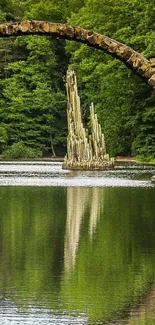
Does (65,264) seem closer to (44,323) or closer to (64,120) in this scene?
(44,323)

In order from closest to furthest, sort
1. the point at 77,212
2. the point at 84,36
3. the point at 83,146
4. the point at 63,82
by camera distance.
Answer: the point at 84,36 → the point at 77,212 → the point at 83,146 → the point at 63,82

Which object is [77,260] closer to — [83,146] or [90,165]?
[83,146]

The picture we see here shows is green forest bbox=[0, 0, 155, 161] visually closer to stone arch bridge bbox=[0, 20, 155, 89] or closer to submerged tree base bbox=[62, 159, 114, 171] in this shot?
submerged tree base bbox=[62, 159, 114, 171]

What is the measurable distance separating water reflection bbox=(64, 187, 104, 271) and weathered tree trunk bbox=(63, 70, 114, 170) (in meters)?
21.4

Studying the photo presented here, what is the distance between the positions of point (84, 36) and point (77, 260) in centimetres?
442

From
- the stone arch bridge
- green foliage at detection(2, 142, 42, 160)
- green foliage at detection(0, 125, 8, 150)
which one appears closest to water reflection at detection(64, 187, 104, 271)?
the stone arch bridge

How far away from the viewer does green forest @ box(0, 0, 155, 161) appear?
73.9 m

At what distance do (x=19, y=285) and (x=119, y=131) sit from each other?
2573 inches

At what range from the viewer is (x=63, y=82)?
100875mm

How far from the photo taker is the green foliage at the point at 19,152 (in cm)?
9331

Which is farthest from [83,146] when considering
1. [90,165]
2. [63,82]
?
[63,82]

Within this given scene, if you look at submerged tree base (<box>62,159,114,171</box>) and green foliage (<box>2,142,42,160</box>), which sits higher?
green foliage (<box>2,142,42,160</box>)

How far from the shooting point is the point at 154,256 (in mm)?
17188

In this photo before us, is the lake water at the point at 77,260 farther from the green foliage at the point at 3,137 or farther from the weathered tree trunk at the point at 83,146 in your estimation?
the green foliage at the point at 3,137
